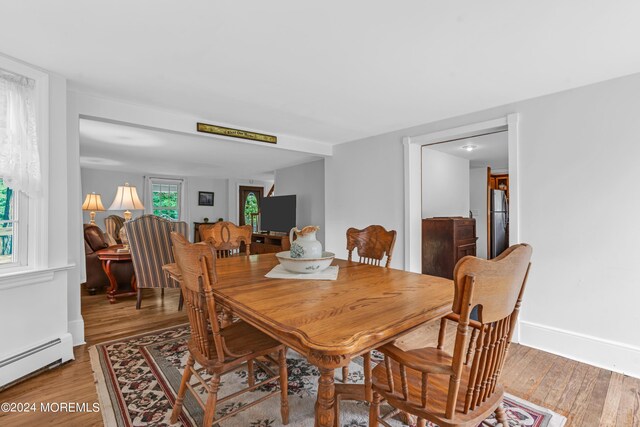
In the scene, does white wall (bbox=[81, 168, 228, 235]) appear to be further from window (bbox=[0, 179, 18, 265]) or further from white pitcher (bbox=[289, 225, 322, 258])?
white pitcher (bbox=[289, 225, 322, 258])

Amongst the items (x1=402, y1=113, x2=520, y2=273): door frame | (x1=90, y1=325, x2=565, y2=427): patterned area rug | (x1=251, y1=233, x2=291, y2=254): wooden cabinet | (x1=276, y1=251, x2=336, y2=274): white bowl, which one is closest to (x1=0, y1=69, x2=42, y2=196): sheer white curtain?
(x1=90, y1=325, x2=565, y2=427): patterned area rug

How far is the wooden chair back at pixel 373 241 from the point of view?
235 centimetres

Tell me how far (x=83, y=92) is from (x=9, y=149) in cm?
85

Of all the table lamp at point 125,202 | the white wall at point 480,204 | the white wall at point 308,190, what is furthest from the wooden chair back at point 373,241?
the white wall at point 480,204

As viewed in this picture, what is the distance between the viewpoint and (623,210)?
230 cm

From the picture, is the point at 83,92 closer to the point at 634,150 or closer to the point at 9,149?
the point at 9,149

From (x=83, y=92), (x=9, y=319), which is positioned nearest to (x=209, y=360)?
(x=9, y=319)

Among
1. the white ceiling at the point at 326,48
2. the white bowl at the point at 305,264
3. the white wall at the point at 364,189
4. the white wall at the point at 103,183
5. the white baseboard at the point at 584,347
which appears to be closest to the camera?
the white ceiling at the point at 326,48

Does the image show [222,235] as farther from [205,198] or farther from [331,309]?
[205,198]

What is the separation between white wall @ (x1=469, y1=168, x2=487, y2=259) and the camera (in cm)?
636

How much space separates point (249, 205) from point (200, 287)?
840 cm

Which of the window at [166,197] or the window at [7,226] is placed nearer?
the window at [7,226]

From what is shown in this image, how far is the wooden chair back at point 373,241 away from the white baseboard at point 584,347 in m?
1.55

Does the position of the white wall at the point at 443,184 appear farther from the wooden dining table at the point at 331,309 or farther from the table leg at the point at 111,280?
the table leg at the point at 111,280
